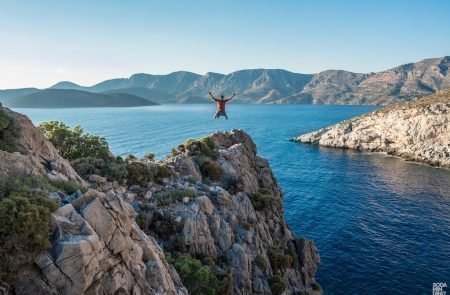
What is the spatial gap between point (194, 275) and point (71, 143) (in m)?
21.5

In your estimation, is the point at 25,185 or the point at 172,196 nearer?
the point at 25,185

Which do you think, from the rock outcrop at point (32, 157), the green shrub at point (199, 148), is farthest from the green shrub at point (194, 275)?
→ the green shrub at point (199, 148)

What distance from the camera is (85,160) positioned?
31.8 m

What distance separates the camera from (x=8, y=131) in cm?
2262

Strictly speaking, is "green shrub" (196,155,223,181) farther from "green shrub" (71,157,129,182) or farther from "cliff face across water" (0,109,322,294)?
"green shrub" (71,157,129,182)

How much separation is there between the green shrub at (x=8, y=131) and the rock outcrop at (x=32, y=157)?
0.18m

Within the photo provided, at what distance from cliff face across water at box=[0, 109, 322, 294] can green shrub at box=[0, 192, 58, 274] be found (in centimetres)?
40

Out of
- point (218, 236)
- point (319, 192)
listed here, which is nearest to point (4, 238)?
point (218, 236)

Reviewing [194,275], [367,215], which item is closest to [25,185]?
[194,275]

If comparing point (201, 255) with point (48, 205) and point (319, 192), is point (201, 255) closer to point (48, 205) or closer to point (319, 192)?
point (48, 205)

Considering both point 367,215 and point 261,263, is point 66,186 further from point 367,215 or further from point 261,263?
point 367,215

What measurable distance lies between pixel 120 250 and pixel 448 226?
63.8 m

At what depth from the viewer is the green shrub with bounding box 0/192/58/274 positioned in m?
13.5

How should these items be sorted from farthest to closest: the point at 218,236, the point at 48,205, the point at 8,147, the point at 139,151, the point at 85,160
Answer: the point at 139,151, the point at 85,160, the point at 218,236, the point at 8,147, the point at 48,205
